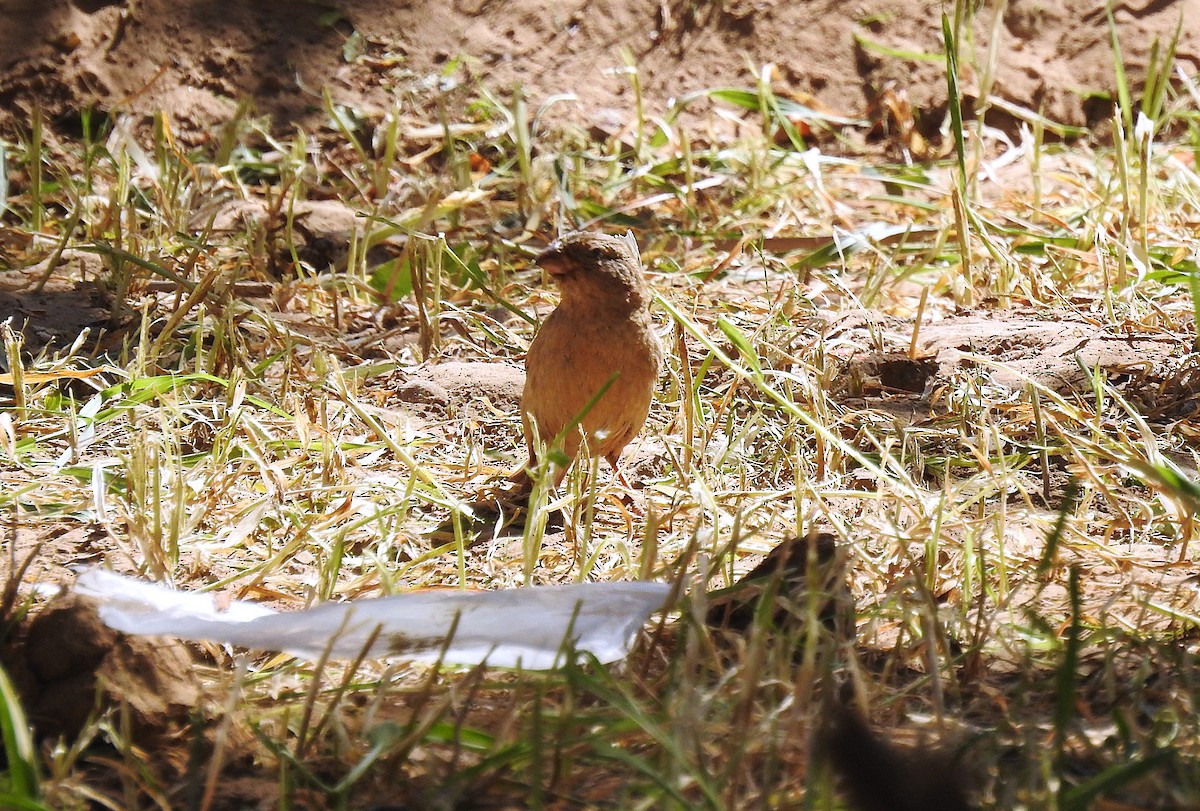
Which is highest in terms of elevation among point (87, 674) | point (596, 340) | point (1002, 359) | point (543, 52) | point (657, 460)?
point (543, 52)

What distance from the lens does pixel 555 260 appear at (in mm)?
2852

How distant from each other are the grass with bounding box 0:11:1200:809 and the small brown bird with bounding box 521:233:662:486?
0.11 metres

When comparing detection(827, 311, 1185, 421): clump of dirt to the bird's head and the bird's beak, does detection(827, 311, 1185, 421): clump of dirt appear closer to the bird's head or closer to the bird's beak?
the bird's head

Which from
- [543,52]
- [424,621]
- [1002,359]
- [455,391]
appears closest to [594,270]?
[455,391]

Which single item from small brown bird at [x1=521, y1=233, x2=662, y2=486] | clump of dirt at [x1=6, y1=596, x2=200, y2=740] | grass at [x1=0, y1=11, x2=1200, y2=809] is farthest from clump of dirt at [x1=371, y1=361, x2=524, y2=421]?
clump of dirt at [x1=6, y1=596, x2=200, y2=740]

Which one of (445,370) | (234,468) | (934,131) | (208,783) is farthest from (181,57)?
(208,783)

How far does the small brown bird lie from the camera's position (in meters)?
2.85

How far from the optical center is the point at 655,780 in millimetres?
1500

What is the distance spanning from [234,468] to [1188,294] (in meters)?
2.84

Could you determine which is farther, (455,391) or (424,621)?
(455,391)

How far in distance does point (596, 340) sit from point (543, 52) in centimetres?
322

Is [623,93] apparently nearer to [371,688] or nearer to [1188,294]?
[1188,294]

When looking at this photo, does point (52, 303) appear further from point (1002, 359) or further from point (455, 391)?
point (1002, 359)

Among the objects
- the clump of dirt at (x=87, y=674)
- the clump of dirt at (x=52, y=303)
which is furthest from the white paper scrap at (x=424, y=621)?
the clump of dirt at (x=52, y=303)
